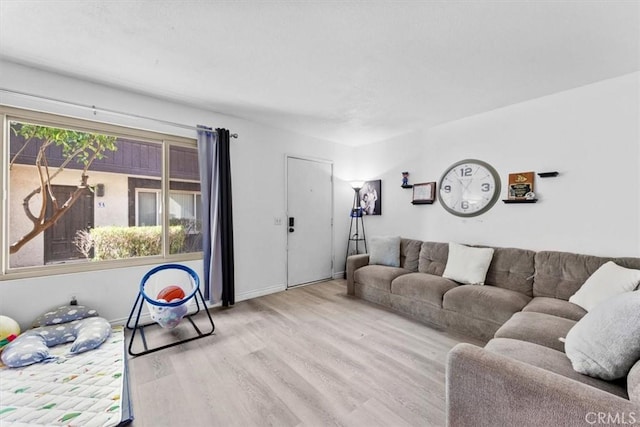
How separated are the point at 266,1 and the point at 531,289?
11.0 ft

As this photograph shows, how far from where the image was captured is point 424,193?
3.78 m

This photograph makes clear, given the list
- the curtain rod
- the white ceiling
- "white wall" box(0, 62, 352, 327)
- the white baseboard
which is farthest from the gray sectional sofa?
the curtain rod

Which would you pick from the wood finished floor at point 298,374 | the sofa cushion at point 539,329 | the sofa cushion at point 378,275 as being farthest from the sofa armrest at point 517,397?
the sofa cushion at point 378,275

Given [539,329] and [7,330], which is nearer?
[539,329]

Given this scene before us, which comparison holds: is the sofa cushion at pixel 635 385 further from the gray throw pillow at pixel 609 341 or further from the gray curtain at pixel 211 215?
the gray curtain at pixel 211 215

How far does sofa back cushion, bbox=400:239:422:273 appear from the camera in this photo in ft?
11.7

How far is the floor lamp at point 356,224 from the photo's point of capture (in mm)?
4680

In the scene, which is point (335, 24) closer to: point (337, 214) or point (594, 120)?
point (594, 120)

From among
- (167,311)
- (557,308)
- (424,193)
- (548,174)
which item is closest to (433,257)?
(424,193)

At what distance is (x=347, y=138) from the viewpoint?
4.40 meters

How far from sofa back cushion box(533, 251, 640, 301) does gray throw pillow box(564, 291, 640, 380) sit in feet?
4.43

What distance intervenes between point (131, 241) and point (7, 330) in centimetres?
109

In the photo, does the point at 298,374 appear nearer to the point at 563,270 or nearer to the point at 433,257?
the point at 433,257

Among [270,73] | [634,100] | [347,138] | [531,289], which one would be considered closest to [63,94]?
[270,73]
